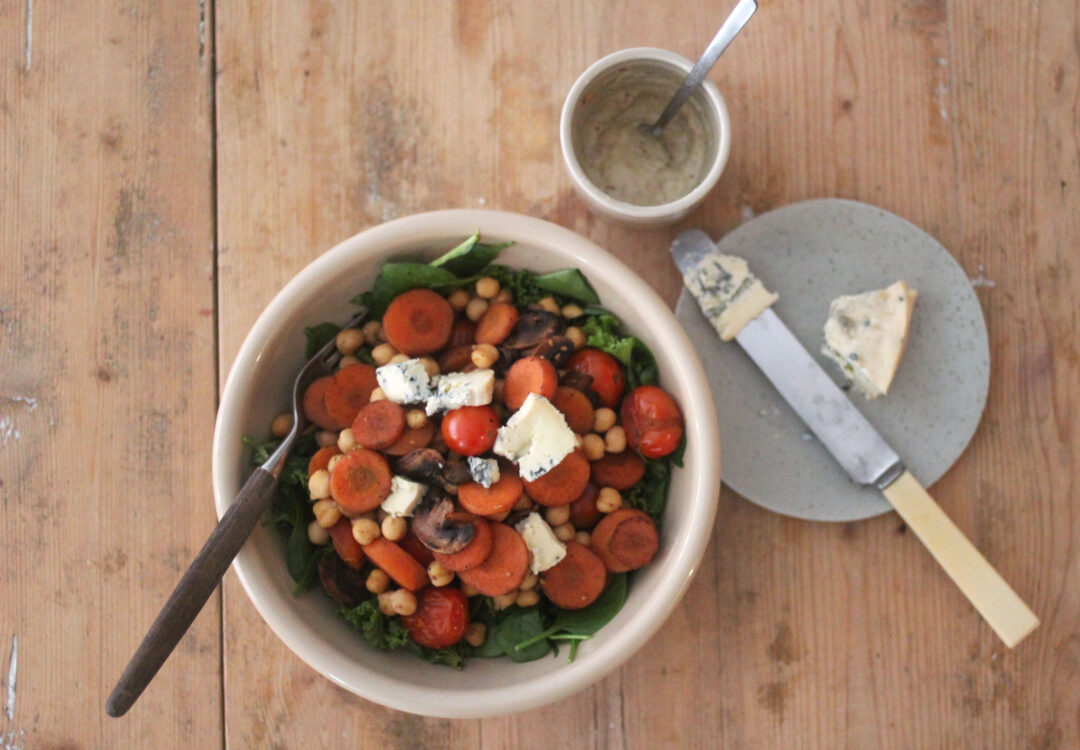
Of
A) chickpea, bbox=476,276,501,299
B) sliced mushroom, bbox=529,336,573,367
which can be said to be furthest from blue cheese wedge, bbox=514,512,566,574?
chickpea, bbox=476,276,501,299

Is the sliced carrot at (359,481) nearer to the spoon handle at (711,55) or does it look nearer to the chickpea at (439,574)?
the chickpea at (439,574)

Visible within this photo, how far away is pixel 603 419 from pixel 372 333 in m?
0.35

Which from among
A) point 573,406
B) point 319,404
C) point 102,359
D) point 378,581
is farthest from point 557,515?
point 102,359

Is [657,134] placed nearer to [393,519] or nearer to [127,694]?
[393,519]

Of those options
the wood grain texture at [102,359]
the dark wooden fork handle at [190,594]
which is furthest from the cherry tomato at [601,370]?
the wood grain texture at [102,359]

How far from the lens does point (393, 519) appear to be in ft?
3.53

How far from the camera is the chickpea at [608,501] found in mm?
1143

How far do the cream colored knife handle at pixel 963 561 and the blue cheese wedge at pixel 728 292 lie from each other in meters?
0.33

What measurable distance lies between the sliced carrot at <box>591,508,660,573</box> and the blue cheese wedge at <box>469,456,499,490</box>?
0.18m

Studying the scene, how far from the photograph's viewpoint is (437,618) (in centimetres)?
110

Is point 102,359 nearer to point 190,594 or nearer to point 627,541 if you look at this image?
point 190,594

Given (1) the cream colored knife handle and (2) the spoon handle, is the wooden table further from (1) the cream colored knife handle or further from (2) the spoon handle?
(2) the spoon handle

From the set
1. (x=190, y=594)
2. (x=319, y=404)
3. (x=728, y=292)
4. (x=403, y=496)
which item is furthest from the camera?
(x=728, y=292)

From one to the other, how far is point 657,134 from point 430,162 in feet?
1.19
